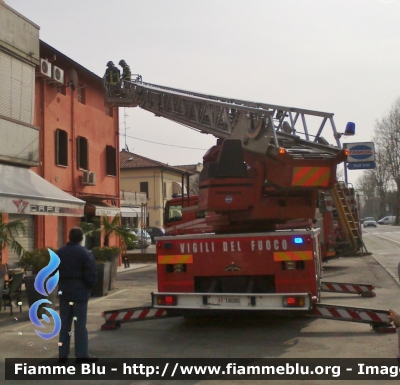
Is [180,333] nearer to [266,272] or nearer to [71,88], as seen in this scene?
[266,272]

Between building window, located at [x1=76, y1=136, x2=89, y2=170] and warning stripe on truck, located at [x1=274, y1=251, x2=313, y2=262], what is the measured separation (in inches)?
551

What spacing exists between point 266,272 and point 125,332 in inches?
101

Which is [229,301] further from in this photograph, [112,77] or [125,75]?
[112,77]

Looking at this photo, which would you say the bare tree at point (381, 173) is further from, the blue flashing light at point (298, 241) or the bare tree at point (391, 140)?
the blue flashing light at point (298, 241)

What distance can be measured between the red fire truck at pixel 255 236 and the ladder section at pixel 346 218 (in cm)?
1058

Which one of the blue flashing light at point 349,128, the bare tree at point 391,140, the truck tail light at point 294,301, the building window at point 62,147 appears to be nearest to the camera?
the truck tail light at point 294,301

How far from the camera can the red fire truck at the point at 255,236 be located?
316 inches

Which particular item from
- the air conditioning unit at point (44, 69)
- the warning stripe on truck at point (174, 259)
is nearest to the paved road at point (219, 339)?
the warning stripe on truck at point (174, 259)

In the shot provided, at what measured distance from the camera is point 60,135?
19766 mm

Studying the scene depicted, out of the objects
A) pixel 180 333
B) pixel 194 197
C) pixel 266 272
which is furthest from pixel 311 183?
pixel 194 197

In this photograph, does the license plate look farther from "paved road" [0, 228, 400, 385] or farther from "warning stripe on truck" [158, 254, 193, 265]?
"warning stripe on truck" [158, 254, 193, 265]

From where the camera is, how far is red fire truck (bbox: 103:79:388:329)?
26.4 feet

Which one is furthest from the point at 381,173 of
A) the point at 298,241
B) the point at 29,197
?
the point at 298,241

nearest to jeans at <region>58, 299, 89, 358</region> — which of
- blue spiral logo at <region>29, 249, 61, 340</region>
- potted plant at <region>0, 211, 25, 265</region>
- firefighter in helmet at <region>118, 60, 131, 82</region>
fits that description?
blue spiral logo at <region>29, 249, 61, 340</region>
